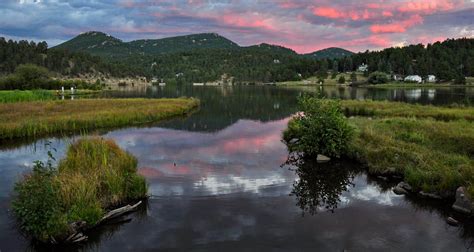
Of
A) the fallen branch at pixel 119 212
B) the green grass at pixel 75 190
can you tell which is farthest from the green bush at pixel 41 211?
the fallen branch at pixel 119 212

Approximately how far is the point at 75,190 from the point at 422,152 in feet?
70.1

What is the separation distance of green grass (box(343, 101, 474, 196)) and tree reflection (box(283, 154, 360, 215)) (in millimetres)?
1949

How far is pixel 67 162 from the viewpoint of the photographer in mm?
21359

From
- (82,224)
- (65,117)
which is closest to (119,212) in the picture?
(82,224)

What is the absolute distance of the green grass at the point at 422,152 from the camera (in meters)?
20.7

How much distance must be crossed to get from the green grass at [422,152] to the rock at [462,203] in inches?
16.2

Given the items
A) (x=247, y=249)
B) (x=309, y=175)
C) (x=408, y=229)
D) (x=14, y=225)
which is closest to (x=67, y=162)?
(x=14, y=225)

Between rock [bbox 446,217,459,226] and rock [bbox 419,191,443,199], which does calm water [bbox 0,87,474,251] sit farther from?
rock [bbox 419,191,443,199]

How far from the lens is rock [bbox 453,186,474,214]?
18.1 metres

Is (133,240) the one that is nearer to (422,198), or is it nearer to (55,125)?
(422,198)

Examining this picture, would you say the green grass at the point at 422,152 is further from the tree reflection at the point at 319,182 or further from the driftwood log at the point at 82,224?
the driftwood log at the point at 82,224

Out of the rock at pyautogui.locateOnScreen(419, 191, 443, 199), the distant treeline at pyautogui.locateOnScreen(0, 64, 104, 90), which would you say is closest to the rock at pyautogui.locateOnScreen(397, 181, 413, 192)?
the rock at pyautogui.locateOnScreen(419, 191, 443, 199)

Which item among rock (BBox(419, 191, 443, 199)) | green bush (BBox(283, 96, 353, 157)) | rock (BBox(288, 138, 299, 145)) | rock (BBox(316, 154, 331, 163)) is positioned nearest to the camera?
rock (BBox(419, 191, 443, 199))

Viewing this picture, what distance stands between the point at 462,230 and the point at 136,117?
4502 cm
